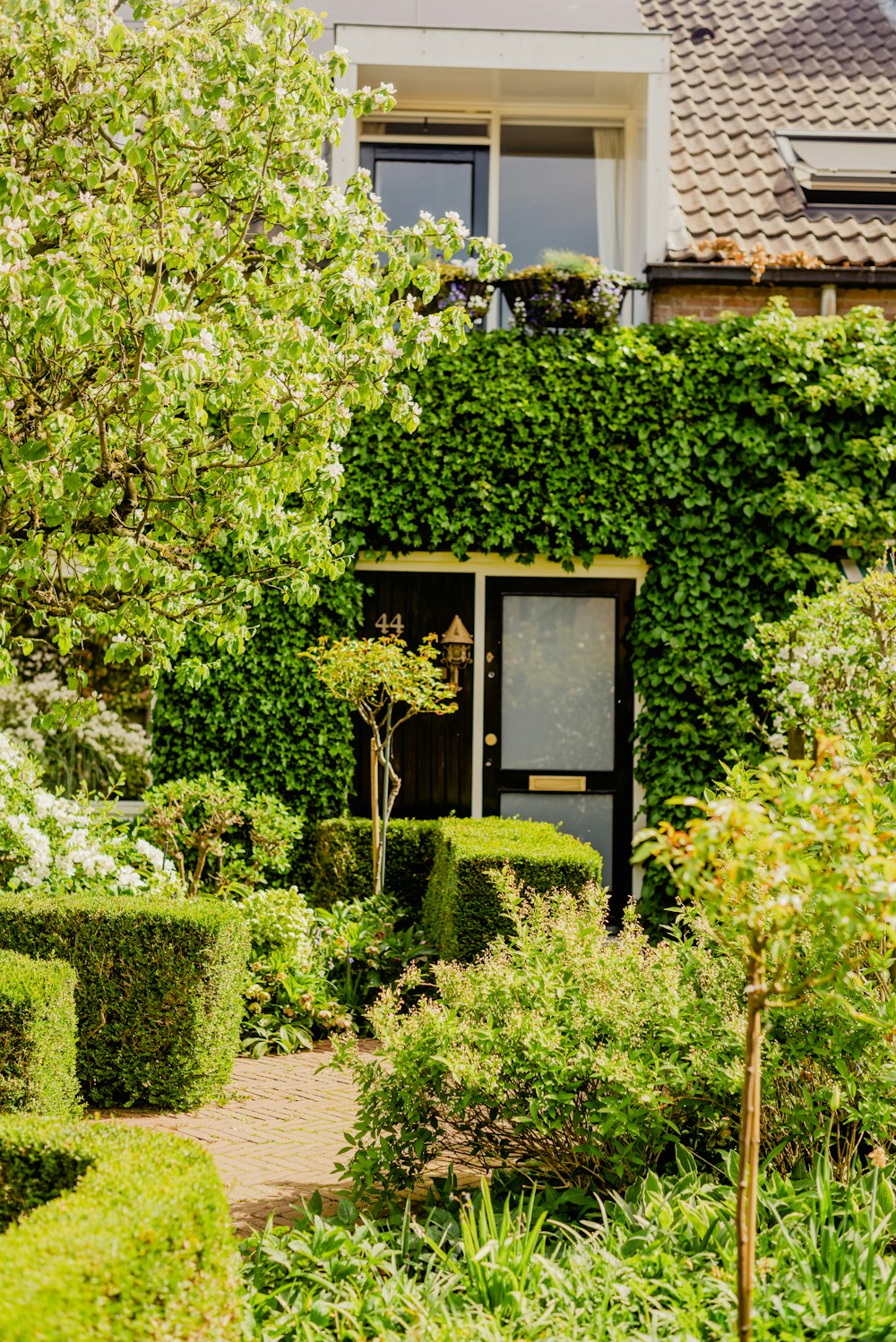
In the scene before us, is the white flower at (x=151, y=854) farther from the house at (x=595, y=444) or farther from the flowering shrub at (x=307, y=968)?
the house at (x=595, y=444)

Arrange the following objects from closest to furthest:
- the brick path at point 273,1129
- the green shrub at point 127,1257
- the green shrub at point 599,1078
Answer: the green shrub at point 127,1257
the green shrub at point 599,1078
the brick path at point 273,1129

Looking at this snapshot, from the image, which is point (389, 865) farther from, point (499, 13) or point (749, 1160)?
point (499, 13)

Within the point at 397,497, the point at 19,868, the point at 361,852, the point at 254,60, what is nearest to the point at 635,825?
the point at 361,852

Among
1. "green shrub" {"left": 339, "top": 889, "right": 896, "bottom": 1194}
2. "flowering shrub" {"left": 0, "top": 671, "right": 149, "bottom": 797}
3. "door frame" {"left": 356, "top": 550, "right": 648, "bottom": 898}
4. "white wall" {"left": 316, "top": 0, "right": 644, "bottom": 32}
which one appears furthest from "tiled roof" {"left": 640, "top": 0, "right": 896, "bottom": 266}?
"green shrub" {"left": 339, "top": 889, "right": 896, "bottom": 1194}

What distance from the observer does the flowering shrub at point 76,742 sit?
9.26 metres

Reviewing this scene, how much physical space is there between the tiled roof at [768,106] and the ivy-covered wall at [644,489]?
43.9 inches

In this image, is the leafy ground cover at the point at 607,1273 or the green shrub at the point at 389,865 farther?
the green shrub at the point at 389,865

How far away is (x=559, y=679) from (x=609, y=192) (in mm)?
4097

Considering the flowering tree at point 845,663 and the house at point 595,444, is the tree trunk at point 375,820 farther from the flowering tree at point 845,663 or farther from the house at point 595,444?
the flowering tree at point 845,663

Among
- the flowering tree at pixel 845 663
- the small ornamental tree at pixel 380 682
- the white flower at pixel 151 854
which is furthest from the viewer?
the small ornamental tree at pixel 380 682

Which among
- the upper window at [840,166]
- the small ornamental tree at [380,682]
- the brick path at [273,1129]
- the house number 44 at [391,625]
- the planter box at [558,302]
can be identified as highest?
the upper window at [840,166]

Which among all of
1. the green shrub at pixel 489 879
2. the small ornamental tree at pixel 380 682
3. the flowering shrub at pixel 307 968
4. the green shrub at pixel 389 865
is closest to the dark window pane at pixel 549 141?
the small ornamental tree at pixel 380 682

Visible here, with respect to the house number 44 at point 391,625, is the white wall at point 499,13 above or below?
above

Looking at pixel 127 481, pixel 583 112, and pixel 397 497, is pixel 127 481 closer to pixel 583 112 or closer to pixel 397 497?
pixel 397 497
